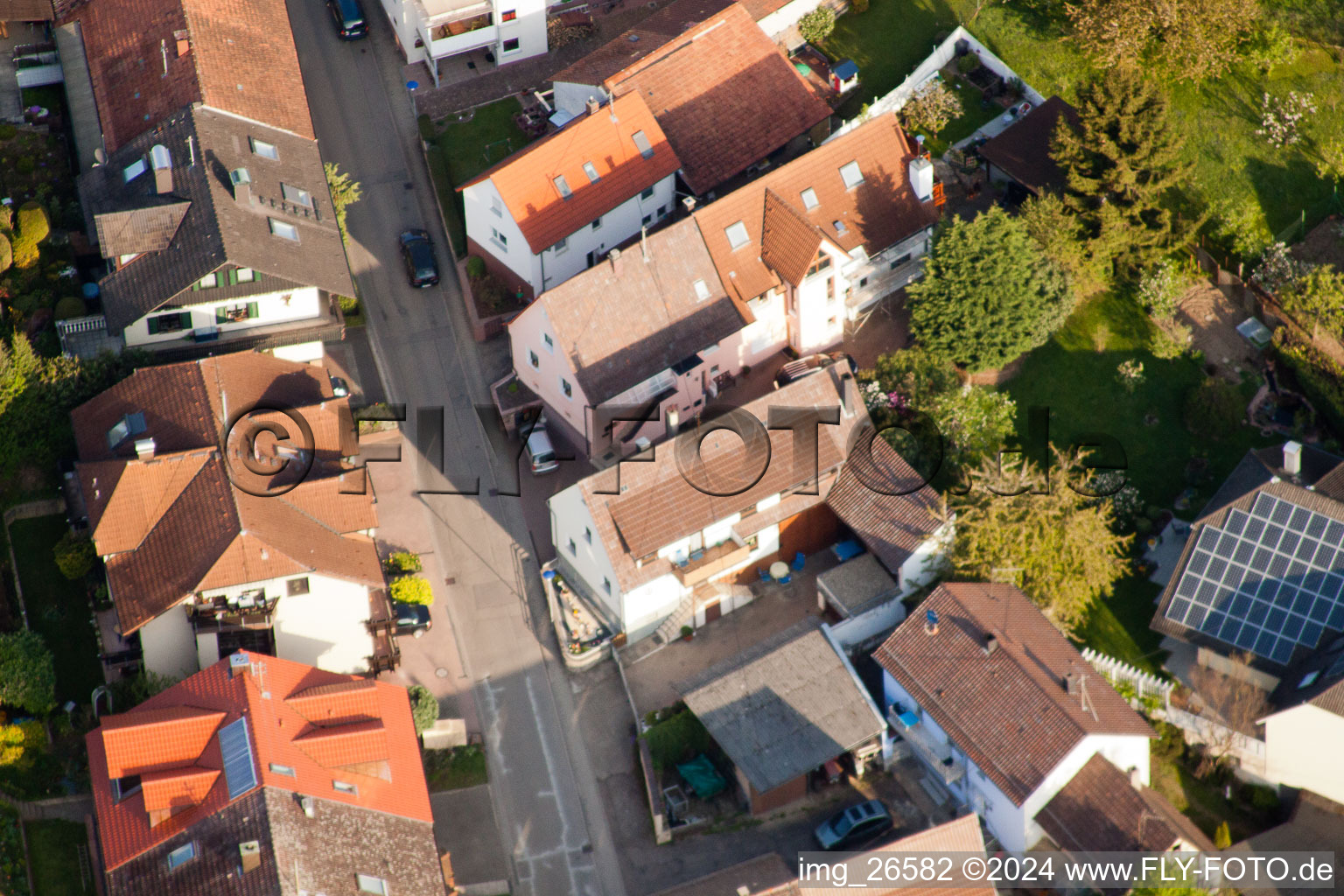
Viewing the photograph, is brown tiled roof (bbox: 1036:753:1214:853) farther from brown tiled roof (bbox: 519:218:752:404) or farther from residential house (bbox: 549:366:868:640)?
brown tiled roof (bbox: 519:218:752:404)

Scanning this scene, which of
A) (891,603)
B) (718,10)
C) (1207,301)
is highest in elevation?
(718,10)

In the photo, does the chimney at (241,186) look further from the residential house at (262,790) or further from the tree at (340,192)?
the residential house at (262,790)

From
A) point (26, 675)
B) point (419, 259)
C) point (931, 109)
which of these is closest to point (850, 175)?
point (931, 109)

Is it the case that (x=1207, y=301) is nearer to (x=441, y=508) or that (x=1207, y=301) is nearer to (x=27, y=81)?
(x=441, y=508)

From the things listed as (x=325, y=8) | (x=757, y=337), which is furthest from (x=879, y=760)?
(x=325, y=8)

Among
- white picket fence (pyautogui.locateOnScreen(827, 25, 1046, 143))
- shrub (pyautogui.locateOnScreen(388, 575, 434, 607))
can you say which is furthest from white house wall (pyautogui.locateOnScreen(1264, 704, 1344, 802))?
white picket fence (pyautogui.locateOnScreen(827, 25, 1046, 143))

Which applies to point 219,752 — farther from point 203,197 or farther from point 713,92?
point 713,92
